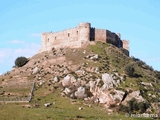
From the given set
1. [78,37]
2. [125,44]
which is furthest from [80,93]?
[125,44]

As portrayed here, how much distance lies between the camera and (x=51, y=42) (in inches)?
3435

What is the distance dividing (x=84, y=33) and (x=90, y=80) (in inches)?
749

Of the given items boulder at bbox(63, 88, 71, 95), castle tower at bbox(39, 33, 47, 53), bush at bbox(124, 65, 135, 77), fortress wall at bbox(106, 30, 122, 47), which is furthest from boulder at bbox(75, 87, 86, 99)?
castle tower at bbox(39, 33, 47, 53)

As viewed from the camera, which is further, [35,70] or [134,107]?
[35,70]

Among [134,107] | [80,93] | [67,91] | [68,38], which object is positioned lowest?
[134,107]

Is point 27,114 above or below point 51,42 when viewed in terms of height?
below

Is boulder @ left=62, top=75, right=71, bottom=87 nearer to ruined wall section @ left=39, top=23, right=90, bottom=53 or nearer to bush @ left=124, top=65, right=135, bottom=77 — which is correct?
bush @ left=124, top=65, right=135, bottom=77

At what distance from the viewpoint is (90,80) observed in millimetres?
62938

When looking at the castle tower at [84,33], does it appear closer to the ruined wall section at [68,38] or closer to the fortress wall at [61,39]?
the ruined wall section at [68,38]

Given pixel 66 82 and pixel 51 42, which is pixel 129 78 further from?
pixel 51 42

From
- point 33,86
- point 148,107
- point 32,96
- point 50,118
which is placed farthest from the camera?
point 33,86

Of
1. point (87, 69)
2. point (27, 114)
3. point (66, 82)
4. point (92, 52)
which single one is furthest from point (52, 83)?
point (27, 114)

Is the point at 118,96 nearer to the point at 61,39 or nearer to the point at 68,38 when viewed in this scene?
the point at 68,38

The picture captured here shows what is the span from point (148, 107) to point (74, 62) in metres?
22.0
